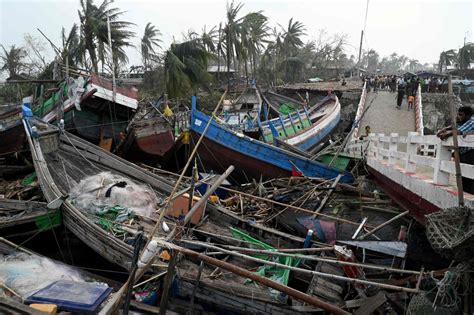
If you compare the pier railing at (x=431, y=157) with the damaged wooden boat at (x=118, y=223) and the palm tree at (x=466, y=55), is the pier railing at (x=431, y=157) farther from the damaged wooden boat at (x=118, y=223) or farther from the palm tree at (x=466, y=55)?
the palm tree at (x=466, y=55)

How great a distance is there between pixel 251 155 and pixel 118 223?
5865mm

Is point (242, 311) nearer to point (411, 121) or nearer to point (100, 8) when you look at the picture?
point (411, 121)

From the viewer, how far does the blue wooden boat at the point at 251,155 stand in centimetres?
1080

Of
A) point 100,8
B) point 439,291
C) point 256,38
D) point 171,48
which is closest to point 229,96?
point 171,48

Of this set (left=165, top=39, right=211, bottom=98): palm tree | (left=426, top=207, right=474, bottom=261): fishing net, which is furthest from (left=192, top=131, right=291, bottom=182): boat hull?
(left=165, top=39, right=211, bottom=98): palm tree

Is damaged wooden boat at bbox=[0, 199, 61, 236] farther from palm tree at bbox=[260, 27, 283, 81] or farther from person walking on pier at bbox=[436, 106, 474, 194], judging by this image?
palm tree at bbox=[260, 27, 283, 81]

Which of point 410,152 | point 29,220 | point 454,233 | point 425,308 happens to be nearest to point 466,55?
point 410,152

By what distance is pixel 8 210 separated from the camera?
21.8 feet

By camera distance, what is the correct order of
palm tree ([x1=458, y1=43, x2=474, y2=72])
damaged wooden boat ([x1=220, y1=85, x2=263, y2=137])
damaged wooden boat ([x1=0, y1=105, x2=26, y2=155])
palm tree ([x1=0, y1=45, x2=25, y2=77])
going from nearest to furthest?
damaged wooden boat ([x1=0, y1=105, x2=26, y2=155])
damaged wooden boat ([x1=220, y1=85, x2=263, y2=137])
palm tree ([x1=0, y1=45, x2=25, y2=77])
palm tree ([x1=458, y1=43, x2=474, y2=72])

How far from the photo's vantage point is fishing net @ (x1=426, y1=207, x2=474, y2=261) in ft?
10.4

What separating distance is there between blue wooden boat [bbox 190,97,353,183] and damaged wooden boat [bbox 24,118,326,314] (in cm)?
325

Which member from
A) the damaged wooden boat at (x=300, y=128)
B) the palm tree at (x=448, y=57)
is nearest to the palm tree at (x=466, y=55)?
the palm tree at (x=448, y=57)

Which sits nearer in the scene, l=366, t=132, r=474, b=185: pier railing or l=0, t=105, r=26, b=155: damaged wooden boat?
l=366, t=132, r=474, b=185: pier railing

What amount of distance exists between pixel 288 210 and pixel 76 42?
20.0 m
